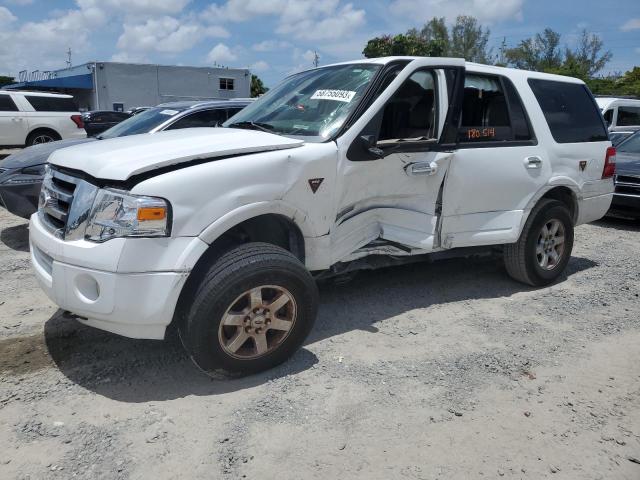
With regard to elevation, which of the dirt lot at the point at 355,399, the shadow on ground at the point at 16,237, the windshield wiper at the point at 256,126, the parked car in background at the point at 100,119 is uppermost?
the windshield wiper at the point at 256,126

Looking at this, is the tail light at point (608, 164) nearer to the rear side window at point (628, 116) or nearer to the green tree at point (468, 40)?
the rear side window at point (628, 116)

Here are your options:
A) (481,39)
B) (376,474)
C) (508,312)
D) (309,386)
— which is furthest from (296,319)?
(481,39)

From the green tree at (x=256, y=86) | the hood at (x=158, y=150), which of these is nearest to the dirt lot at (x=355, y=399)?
the hood at (x=158, y=150)

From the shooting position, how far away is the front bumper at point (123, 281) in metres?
2.82

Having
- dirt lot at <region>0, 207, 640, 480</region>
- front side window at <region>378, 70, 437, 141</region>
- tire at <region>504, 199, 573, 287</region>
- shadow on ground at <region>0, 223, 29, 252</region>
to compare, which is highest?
front side window at <region>378, 70, 437, 141</region>

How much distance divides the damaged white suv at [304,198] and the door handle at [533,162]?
0.02 meters

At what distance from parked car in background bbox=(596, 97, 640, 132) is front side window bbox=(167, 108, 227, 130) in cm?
1143

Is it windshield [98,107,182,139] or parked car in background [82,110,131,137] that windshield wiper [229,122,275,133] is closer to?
windshield [98,107,182,139]

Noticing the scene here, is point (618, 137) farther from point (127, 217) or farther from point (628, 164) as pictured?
point (127, 217)

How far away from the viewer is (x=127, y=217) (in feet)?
9.30

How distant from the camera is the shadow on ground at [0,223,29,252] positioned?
19.7 feet

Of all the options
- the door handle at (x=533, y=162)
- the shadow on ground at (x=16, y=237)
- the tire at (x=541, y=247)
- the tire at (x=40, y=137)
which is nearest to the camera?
the door handle at (x=533, y=162)

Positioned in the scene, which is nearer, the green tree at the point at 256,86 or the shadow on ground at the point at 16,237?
the shadow on ground at the point at 16,237

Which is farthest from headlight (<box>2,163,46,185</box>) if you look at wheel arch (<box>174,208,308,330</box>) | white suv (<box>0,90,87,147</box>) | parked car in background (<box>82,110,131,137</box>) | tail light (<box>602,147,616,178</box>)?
parked car in background (<box>82,110,131,137</box>)
